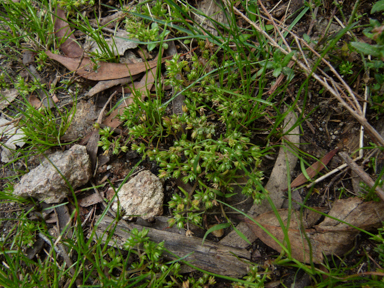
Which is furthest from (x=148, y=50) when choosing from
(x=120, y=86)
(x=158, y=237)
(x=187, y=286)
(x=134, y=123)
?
(x=187, y=286)

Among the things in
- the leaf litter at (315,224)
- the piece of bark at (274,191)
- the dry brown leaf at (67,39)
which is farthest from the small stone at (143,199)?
the dry brown leaf at (67,39)

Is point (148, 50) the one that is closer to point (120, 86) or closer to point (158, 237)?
point (120, 86)

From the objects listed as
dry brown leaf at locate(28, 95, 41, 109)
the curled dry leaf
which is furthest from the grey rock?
the curled dry leaf

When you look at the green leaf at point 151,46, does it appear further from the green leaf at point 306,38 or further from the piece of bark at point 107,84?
the green leaf at point 306,38

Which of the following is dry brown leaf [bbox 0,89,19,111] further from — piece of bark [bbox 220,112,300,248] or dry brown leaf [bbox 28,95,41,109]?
Answer: piece of bark [bbox 220,112,300,248]

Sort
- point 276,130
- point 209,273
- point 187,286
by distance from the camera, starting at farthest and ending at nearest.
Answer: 1. point 276,130
2. point 187,286
3. point 209,273

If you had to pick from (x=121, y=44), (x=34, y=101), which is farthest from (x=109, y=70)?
(x=34, y=101)
